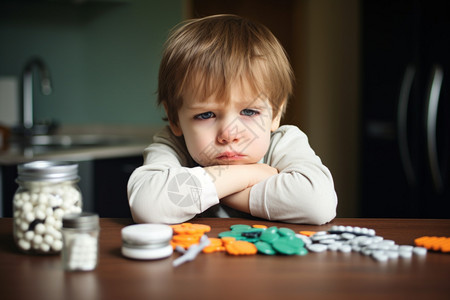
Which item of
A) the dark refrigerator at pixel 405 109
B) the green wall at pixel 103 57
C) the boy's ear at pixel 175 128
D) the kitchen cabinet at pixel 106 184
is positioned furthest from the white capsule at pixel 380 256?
the green wall at pixel 103 57

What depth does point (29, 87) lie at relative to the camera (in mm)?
3025

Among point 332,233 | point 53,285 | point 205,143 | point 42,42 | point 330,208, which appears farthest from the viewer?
point 42,42

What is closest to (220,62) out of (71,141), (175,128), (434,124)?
(175,128)

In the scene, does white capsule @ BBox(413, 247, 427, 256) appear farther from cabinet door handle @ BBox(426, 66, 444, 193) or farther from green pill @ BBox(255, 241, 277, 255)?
cabinet door handle @ BBox(426, 66, 444, 193)

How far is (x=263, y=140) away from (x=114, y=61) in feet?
7.94

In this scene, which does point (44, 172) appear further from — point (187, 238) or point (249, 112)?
point (249, 112)

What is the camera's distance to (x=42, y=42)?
125 inches

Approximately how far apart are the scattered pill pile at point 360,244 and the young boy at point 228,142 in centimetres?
13

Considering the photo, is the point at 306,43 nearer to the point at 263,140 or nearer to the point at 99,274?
the point at 263,140

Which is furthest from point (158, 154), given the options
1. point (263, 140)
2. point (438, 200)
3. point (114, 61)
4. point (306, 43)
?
point (306, 43)

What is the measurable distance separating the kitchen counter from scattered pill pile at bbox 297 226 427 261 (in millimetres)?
1655

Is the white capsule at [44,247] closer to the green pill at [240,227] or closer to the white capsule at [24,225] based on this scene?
the white capsule at [24,225]

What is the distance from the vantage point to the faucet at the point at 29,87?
2951 millimetres

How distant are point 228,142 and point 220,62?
17 centimetres
